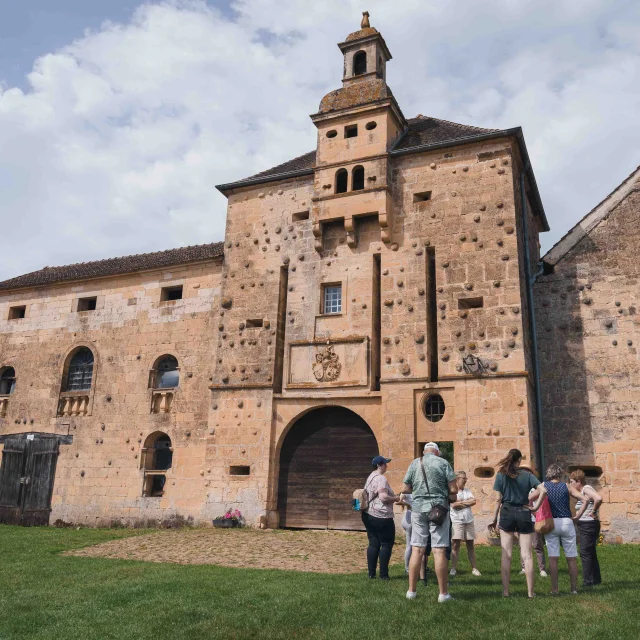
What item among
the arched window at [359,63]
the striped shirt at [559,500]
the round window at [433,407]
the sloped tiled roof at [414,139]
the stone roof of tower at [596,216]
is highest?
the arched window at [359,63]

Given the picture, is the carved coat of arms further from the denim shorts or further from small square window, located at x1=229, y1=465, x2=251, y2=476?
the denim shorts

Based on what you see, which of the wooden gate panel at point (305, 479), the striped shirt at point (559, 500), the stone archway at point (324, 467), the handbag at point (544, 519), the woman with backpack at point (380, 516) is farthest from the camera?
the wooden gate panel at point (305, 479)

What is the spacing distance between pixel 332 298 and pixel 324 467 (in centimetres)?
480

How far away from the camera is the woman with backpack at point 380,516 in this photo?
9.51 metres

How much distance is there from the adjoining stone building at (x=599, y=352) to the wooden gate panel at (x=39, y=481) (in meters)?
15.5

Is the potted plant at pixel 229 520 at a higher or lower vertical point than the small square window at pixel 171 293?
lower

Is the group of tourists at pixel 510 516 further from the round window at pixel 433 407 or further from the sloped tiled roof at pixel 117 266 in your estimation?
the sloped tiled roof at pixel 117 266

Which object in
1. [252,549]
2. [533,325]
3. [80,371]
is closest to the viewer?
[252,549]

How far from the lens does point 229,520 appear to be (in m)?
17.4

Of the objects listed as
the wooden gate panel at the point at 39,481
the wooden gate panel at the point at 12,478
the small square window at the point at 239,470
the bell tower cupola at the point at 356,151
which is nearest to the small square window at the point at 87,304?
the wooden gate panel at the point at 39,481

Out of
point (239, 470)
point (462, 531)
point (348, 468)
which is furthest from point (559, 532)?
point (239, 470)

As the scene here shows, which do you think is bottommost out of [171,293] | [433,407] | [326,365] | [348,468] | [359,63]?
[348,468]

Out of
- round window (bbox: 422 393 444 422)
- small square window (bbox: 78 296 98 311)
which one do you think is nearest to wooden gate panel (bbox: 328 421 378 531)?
round window (bbox: 422 393 444 422)

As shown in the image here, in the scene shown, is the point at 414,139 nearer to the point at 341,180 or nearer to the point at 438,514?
the point at 341,180
